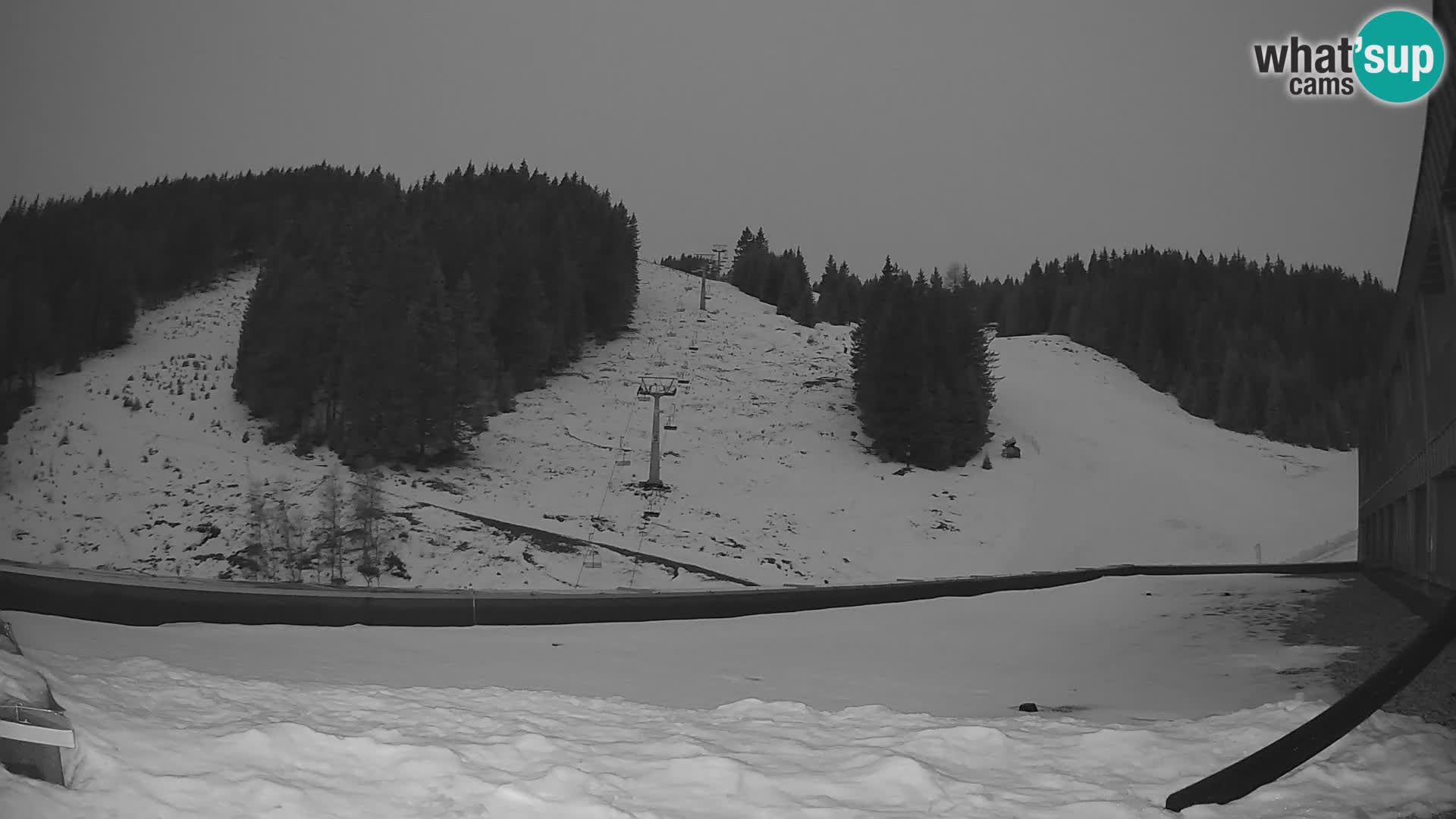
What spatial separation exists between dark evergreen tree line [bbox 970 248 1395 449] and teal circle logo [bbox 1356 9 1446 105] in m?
53.2

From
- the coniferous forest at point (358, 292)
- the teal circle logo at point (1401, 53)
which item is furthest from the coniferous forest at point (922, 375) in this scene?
the teal circle logo at point (1401, 53)

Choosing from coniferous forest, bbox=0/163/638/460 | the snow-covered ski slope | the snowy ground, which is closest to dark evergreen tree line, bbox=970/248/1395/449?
the snow-covered ski slope

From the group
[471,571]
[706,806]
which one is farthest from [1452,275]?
[471,571]

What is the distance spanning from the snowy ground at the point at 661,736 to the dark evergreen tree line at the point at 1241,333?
5647 cm

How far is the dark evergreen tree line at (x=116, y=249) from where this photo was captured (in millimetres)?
38531

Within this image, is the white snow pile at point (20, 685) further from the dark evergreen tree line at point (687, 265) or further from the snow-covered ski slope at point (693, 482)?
the dark evergreen tree line at point (687, 265)

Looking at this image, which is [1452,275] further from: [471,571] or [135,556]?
[135,556]

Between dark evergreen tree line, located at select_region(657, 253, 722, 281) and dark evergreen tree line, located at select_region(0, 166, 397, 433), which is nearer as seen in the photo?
dark evergreen tree line, located at select_region(0, 166, 397, 433)

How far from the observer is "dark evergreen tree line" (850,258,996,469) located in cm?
4422

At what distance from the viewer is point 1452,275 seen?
9.00 meters

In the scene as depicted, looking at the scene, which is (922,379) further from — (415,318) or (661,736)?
(661,736)

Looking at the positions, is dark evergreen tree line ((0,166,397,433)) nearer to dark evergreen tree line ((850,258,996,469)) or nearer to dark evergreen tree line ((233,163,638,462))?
dark evergreen tree line ((233,163,638,462))

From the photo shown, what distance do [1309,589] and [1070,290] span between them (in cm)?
7431

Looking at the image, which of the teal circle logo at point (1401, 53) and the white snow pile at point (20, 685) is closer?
the white snow pile at point (20, 685)
